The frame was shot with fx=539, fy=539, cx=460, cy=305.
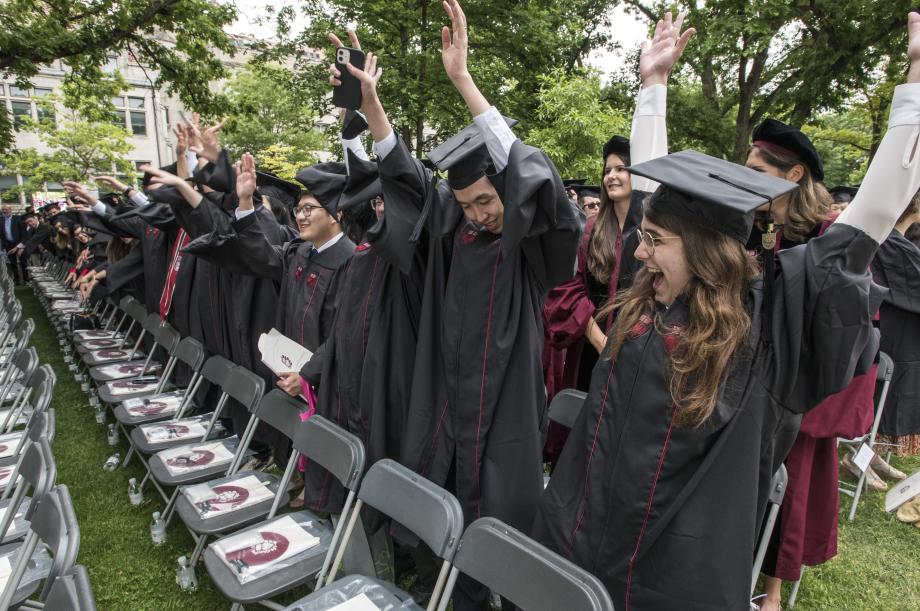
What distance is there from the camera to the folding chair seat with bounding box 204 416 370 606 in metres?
2.08

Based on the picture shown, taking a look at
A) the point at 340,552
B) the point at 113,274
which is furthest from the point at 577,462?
the point at 113,274

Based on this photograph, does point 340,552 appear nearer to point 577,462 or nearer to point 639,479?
point 577,462

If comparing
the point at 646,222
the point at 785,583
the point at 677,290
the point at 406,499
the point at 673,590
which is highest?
the point at 646,222

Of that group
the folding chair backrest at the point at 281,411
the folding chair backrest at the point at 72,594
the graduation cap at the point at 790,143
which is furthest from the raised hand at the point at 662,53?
the folding chair backrest at the point at 72,594

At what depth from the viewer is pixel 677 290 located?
1469mm

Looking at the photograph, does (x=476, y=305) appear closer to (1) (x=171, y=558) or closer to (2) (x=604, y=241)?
(2) (x=604, y=241)

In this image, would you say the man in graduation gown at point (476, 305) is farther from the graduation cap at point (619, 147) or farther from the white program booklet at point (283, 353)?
the graduation cap at point (619, 147)

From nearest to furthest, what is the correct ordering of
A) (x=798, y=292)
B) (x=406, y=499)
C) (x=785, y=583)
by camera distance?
(x=798, y=292)
(x=406, y=499)
(x=785, y=583)

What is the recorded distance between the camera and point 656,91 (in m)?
2.01

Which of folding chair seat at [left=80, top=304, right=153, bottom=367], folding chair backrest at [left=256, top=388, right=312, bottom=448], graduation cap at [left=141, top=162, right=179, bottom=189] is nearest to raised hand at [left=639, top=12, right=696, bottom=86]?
folding chair backrest at [left=256, top=388, right=312, bottom=448]

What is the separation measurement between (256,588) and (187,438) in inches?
71.0

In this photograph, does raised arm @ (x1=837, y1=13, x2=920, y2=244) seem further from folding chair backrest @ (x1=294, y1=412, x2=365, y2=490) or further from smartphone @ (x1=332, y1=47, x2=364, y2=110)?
folding chair backrest @ (x1=294, y1=412, x2=365, y2=490)

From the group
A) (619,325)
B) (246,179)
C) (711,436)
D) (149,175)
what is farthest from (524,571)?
(149,175)

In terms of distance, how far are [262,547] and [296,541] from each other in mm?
142
